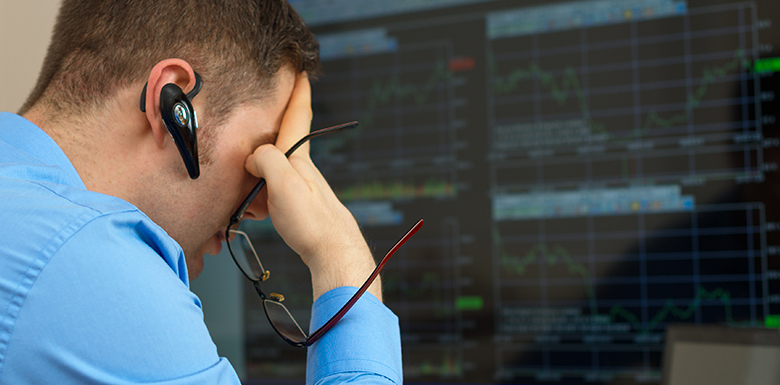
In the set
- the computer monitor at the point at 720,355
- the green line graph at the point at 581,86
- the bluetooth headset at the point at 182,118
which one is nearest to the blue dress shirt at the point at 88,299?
the bluetooth headset at the point at 182,118

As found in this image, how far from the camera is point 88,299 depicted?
1.33ft

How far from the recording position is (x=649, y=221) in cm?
115

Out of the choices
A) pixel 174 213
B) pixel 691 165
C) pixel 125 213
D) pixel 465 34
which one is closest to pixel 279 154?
pixel 174 213

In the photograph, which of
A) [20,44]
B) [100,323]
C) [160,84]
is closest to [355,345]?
[100,323]

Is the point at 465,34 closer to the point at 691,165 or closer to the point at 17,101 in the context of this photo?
the point at 691,165

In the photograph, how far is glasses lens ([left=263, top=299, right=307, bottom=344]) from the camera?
0.81 meters

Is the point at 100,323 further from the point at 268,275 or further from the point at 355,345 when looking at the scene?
the point at 268,275

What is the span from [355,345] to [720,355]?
741mm

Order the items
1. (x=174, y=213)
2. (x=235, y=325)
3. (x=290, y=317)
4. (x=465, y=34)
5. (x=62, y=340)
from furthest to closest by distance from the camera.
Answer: (x=235, y=325) → (x=465, y=34) → (x=290, y=317) → (x=174, y=213) → (x=62, y=340)

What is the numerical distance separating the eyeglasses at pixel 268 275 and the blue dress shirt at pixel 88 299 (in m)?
0.17

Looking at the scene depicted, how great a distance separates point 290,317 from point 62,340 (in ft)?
1.61

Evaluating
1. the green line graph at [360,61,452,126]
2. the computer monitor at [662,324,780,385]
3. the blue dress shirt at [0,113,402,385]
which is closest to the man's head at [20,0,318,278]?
the blue dress shirt at [0,113,402,385]

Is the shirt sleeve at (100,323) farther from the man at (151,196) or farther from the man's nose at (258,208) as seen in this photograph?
the man's nose at (258,208)

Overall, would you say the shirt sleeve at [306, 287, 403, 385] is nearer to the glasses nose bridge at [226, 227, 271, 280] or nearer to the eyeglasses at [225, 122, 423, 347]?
the eyeglasses at [225, 122, 423, 347]
